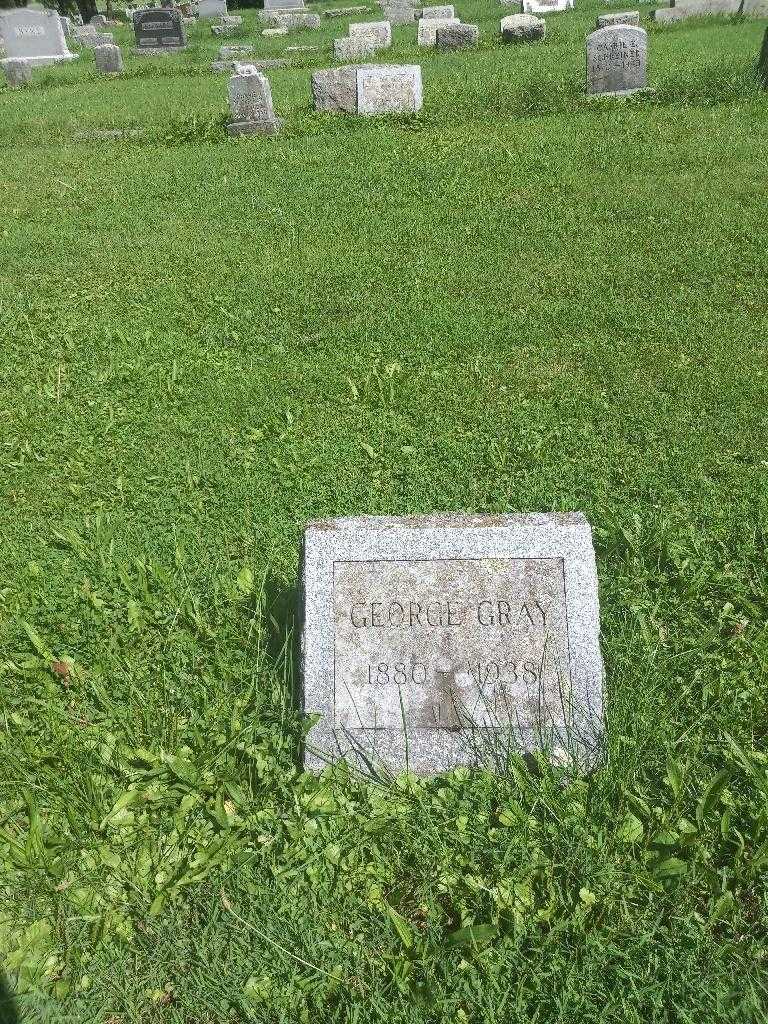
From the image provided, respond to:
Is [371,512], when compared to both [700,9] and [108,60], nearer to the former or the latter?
[108,60]

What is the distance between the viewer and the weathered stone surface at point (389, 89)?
11332 millimetres

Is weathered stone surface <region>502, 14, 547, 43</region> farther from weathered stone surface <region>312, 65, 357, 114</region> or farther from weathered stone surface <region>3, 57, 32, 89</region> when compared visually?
weathered stone surface <region>3, 57, 32, 89</region>

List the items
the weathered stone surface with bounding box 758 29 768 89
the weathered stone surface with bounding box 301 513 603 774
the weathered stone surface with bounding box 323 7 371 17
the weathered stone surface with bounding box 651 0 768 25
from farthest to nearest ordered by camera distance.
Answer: the weathered stone surface with bounding box 323 7 371 17 < the weathered stone surface with bounding box 651 0 768 25 < the weathered stone surface with bounding box 758 29 768 89 < the weathered stone surface with bounding box 301 513 603 774

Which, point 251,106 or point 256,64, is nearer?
point 251,106

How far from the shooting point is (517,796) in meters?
2.58

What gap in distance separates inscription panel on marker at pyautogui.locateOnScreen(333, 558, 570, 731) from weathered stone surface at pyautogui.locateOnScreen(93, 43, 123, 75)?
20.1 meters

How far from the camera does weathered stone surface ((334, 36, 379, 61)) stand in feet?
57.2

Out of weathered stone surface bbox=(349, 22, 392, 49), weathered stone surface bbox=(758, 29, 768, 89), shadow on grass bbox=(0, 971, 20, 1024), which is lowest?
shadow on grass bbox=(0, 971, 20, 1024)

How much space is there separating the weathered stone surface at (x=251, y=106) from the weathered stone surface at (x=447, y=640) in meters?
10.4

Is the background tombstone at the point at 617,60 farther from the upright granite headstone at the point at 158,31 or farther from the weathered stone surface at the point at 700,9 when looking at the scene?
the upright granite headstone at the point at 158,31

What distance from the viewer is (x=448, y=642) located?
272 centimetres

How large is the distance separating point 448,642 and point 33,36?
2567cm

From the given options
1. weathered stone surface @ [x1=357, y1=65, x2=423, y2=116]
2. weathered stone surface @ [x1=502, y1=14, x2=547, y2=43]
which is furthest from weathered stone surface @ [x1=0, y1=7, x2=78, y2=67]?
weathered stone surface @ [x1=357, y1=65, x2=423, y2=116]

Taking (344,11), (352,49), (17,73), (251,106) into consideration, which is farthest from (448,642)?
(344,11)
